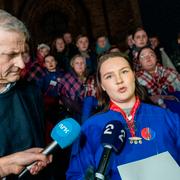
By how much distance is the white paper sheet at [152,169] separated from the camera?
1463mm

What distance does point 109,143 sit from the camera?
A: 1.30 metres

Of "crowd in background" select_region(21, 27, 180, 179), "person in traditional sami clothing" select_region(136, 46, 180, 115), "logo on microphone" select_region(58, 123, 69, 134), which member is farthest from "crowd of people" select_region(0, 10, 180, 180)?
"person in traditional sami clothing" select_region(136, 46, 180, 115)

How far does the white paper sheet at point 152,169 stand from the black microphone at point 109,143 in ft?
0.49

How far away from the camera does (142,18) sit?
9109mm

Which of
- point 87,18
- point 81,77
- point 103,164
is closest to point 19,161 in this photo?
point 103,164

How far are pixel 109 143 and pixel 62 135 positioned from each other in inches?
7.5

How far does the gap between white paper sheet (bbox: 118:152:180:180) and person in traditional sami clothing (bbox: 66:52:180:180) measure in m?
0.05

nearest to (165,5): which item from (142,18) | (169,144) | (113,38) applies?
(142,18)

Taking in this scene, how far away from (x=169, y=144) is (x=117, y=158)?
0.89ft

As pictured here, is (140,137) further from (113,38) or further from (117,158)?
(113,38)

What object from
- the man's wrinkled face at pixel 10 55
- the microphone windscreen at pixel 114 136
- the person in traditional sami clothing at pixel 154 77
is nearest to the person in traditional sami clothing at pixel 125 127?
the microphone windscreen at pixel 114 136

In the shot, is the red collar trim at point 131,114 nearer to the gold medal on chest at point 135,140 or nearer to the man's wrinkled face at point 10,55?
the gold medal on chest at point 135,140

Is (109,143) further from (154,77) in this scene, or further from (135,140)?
(154,77)

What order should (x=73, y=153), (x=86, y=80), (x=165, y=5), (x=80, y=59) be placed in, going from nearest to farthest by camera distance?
(x=73, y=153), (x=86, y=80), (x=80, y=59), (x=165, y=5)
